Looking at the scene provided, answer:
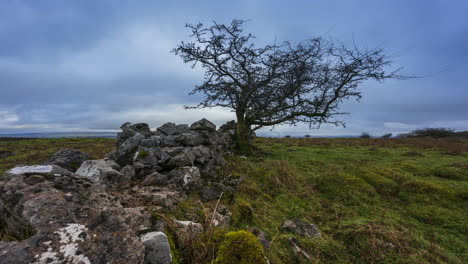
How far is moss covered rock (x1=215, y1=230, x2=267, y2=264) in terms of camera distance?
2410 mm

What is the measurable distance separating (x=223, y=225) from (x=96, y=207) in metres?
2.08

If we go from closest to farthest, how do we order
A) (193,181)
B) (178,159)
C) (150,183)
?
(150,183)
(193,181)
(178,159)

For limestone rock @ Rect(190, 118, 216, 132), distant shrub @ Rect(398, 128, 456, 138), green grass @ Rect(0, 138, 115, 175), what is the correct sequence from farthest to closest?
distant shrub @ Rect(398, 128, 456, 138)
limestone rock @ Rect(190, 118, 216, 132)
green grass @ Rect(0, 138, 115, 175)

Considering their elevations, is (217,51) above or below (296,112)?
above

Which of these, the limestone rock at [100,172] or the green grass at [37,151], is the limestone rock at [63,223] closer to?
the limestone rock at [100,172]

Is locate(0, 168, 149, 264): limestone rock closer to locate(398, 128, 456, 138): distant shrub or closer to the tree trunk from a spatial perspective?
the tree trunk

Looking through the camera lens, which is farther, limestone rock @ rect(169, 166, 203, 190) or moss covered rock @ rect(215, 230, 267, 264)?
limestone rock @ rect(169, 166, 203, 190)

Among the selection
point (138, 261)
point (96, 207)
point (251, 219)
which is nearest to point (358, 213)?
point (251, 219)

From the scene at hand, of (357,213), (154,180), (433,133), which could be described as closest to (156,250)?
(154,180)

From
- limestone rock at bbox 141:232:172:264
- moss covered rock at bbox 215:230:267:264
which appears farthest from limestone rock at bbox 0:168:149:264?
moss covered rock at bbox 215:230:267:264

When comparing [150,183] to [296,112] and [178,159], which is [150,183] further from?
[296,112]

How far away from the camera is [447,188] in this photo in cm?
701

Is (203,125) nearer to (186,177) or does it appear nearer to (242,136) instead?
(242,136)

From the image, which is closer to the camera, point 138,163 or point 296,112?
point 138,163
